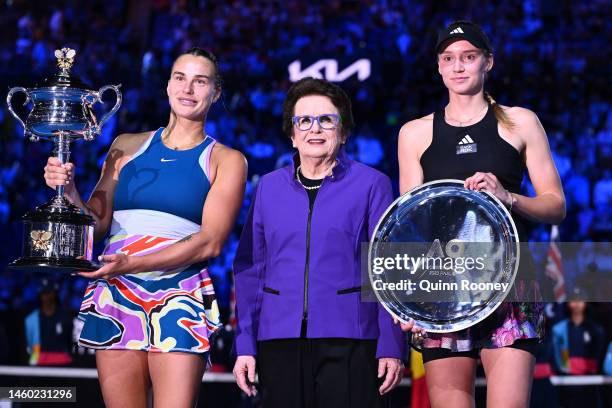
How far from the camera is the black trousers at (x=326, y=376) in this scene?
2619 mm

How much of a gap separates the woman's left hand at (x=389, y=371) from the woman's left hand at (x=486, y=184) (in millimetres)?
534

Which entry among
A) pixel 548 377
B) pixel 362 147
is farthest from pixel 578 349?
pixel 362 147

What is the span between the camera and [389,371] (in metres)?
2.62

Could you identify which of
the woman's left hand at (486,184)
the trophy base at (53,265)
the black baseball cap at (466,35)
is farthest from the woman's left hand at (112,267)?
the black baseball cap at (466,35)

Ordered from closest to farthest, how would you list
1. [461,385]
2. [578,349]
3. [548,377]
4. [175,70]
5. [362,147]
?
[461,385]
[175,70]
[548,377]
[578,349]
[362,147]

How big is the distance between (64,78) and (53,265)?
62cm

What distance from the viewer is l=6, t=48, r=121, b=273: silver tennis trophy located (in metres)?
2.74

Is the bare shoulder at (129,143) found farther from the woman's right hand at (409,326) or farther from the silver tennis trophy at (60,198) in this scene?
the woman's right hand at (409,326)

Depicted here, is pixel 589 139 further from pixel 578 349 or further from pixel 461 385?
pixel 461 385

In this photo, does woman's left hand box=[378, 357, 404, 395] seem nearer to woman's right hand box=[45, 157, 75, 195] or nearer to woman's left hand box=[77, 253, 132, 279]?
woman's left hand box=[77, 253, 132, 279]

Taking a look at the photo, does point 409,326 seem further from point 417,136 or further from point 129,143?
point 129,143

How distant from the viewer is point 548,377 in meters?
5.59

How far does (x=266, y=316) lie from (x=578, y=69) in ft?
29.1

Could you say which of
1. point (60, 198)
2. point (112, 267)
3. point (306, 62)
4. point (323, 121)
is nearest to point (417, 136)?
point (323, 121)
